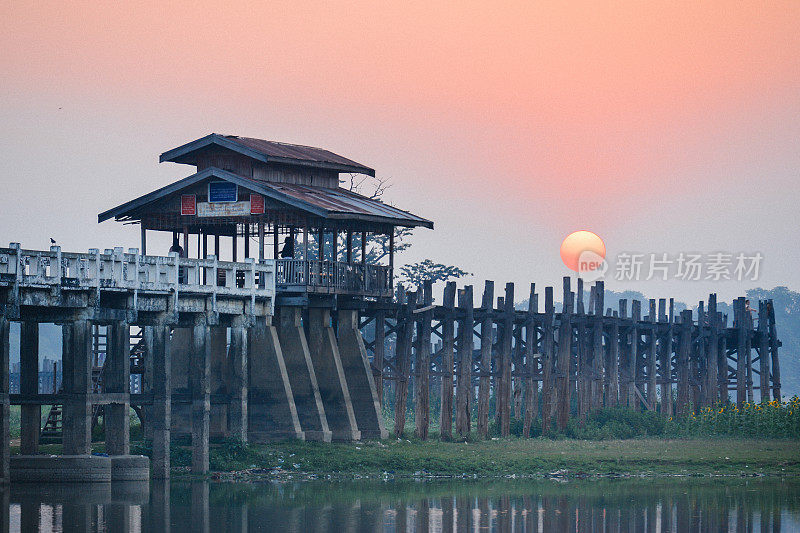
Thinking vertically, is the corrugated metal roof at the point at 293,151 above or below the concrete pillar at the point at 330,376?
above

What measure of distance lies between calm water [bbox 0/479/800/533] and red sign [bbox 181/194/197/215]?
10.8 metres

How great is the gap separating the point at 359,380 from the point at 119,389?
36.5ft

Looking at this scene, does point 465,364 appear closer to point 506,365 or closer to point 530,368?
point 506,365

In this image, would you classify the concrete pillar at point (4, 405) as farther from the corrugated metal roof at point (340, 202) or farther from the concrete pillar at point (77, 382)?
the corrugated metal roof at point (340, 202)

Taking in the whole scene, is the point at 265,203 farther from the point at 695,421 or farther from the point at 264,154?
the point at 695,421

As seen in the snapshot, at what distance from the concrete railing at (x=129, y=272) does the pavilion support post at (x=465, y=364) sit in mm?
9548

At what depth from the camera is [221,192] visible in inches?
1817

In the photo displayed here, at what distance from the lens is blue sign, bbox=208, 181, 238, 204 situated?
1812 inches

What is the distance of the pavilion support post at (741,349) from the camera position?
220 ft

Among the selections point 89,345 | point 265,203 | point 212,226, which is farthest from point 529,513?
point 212,226

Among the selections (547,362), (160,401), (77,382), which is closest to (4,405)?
(77,382)

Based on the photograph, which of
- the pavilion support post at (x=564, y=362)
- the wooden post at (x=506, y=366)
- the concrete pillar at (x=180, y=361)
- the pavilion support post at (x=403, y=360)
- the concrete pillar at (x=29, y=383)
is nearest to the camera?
the concrete pillar at (x=29, y=383)

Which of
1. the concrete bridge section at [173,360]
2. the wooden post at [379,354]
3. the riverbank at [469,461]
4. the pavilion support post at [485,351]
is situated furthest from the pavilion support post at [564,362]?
the concrete bridge section at [173,360]

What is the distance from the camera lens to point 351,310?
160 ft
